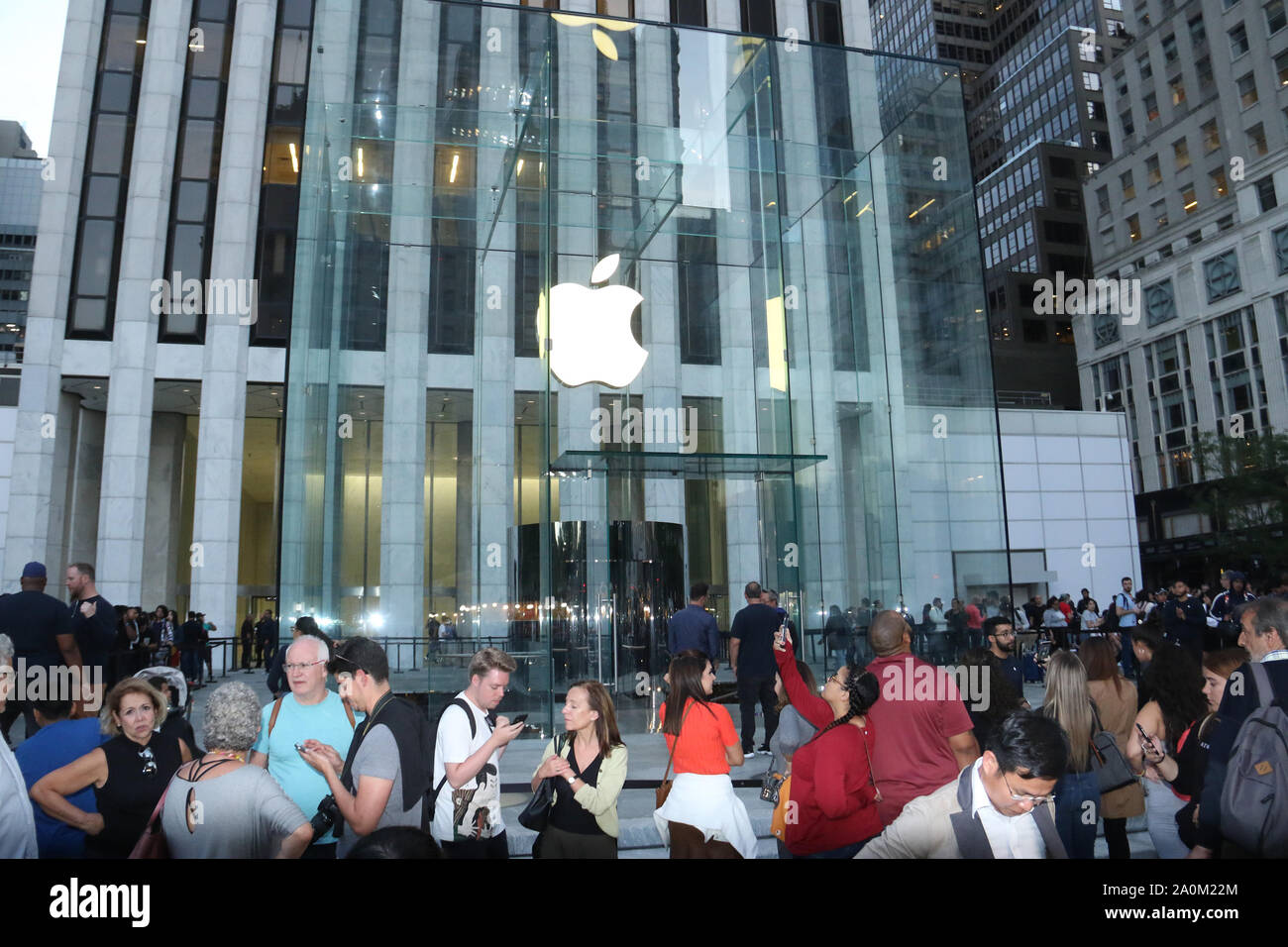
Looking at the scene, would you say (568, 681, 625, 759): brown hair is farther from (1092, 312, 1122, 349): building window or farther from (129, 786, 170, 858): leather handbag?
(1092, 312, 1122, 349): building window

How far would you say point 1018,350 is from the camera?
70.4 m

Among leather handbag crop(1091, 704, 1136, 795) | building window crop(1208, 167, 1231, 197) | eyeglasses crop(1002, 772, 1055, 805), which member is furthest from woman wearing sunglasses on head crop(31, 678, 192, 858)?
building window crop(1208, 167, 1231, 197)

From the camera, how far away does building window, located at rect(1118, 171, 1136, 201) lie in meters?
61.8

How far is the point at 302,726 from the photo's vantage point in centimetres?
456

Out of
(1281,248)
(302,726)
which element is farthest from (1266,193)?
(302,726)

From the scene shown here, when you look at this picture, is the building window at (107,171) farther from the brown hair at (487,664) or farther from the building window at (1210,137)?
the building window at (1210,137)

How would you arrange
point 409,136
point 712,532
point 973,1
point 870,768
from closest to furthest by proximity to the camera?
point 870,768 < point 712,532 < point 409,136 < point 973,1

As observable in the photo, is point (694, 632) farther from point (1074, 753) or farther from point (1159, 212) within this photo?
point (1159, 212)

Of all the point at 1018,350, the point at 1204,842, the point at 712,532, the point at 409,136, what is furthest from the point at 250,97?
the point at 1018,350

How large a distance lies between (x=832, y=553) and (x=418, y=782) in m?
7.82

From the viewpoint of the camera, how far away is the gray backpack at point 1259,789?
3617 mm

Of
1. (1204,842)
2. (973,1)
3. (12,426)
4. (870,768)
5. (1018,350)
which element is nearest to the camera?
(1204,842)
